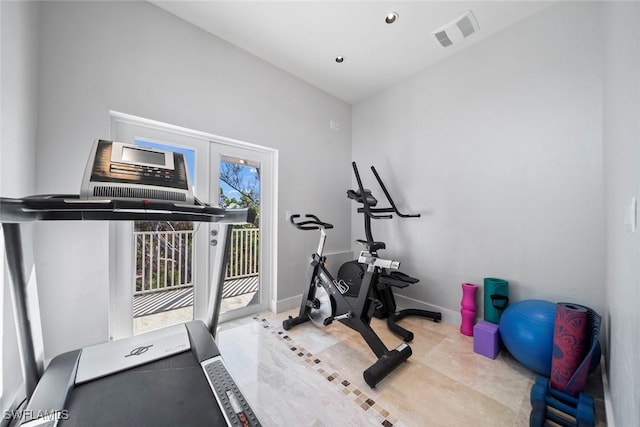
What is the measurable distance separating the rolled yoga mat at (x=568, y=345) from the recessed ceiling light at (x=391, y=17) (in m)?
2.77

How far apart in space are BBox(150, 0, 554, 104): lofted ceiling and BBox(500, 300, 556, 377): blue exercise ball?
2.66m

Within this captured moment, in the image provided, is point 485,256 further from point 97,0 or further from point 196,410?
point 97,0

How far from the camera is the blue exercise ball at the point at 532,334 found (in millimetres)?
1673

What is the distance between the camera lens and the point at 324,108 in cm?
346

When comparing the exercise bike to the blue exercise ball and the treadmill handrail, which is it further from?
the treadmill handrail

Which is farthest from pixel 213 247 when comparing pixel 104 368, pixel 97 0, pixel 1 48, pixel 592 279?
pixel 592 279

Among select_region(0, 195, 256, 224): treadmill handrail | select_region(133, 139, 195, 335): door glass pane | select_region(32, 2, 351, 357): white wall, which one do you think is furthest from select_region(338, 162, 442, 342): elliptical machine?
select_region(133, 139, 195, 335): door glass pane

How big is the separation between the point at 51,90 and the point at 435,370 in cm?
359

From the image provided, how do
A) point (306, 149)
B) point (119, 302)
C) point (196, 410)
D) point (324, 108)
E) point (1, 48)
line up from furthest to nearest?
point (324, 108), point (306, 149), point (119, 302), point (1, 48), point (196, 410)

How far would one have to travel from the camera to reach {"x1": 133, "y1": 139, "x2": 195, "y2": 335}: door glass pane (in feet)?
7.04

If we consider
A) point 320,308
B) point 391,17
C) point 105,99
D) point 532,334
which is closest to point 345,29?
point 391,17

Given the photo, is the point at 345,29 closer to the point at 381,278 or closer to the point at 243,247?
the point at 381,278

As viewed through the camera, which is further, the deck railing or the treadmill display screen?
the deck railing

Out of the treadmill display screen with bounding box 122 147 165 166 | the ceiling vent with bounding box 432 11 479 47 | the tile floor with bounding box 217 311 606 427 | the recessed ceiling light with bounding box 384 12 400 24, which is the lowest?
the tile floor with bounding box 217 311 606 427
